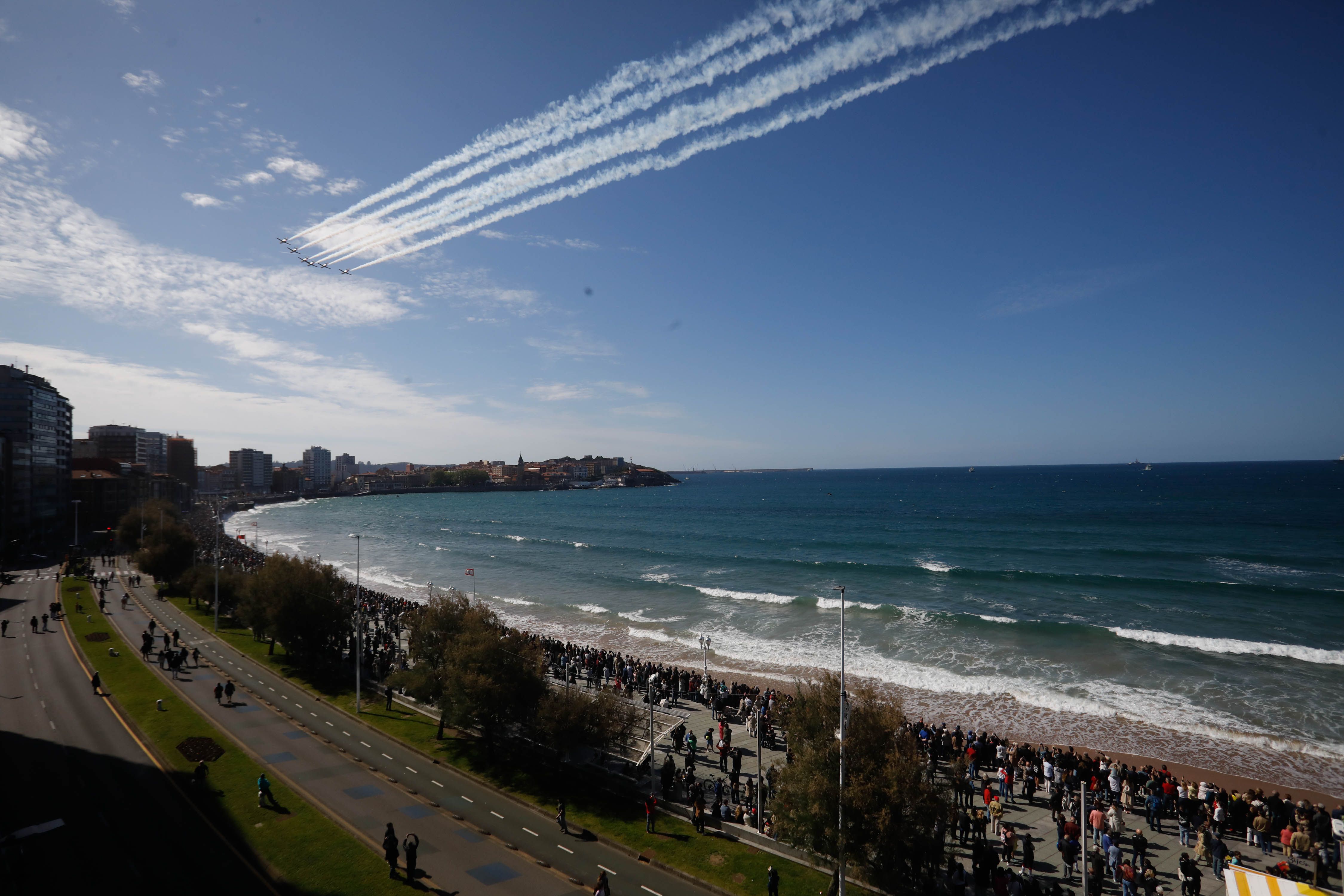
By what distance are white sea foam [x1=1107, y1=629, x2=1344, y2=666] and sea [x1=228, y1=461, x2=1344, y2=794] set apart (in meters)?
0.14

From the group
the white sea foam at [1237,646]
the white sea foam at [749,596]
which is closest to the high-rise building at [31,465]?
the white sea foam at [749,596]

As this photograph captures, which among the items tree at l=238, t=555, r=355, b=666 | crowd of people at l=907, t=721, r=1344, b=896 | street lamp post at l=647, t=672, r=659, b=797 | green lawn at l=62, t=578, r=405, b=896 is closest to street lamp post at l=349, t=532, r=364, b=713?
tree at l=238, t=555, r=355, b=666

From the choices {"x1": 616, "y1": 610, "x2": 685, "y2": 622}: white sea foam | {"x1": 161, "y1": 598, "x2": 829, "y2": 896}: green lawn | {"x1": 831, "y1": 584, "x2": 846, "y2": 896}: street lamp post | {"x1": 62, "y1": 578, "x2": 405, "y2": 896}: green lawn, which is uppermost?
{"x1": 831, "y1": 584, "x2": 846, "y2": 896}: street lamp post

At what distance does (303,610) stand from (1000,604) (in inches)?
1673

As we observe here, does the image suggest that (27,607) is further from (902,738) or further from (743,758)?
(902,738)

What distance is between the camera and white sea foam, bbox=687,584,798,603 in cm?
4706

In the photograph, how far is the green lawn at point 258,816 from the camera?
580 inches

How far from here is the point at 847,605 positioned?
44.9 metres

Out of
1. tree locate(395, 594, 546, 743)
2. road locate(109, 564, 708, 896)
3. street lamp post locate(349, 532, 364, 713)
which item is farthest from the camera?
street lamp post locate(349, 532, 364, 713)

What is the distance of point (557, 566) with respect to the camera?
6538cm

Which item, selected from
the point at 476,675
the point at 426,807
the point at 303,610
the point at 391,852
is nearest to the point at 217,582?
the point at 303,610

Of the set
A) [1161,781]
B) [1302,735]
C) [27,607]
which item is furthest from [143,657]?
[1302,735]

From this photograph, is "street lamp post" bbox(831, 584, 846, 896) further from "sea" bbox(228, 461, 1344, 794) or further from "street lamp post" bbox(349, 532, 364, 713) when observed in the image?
"street lamp post" bbox(349, 532, 364, 713)

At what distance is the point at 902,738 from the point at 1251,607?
134ft
